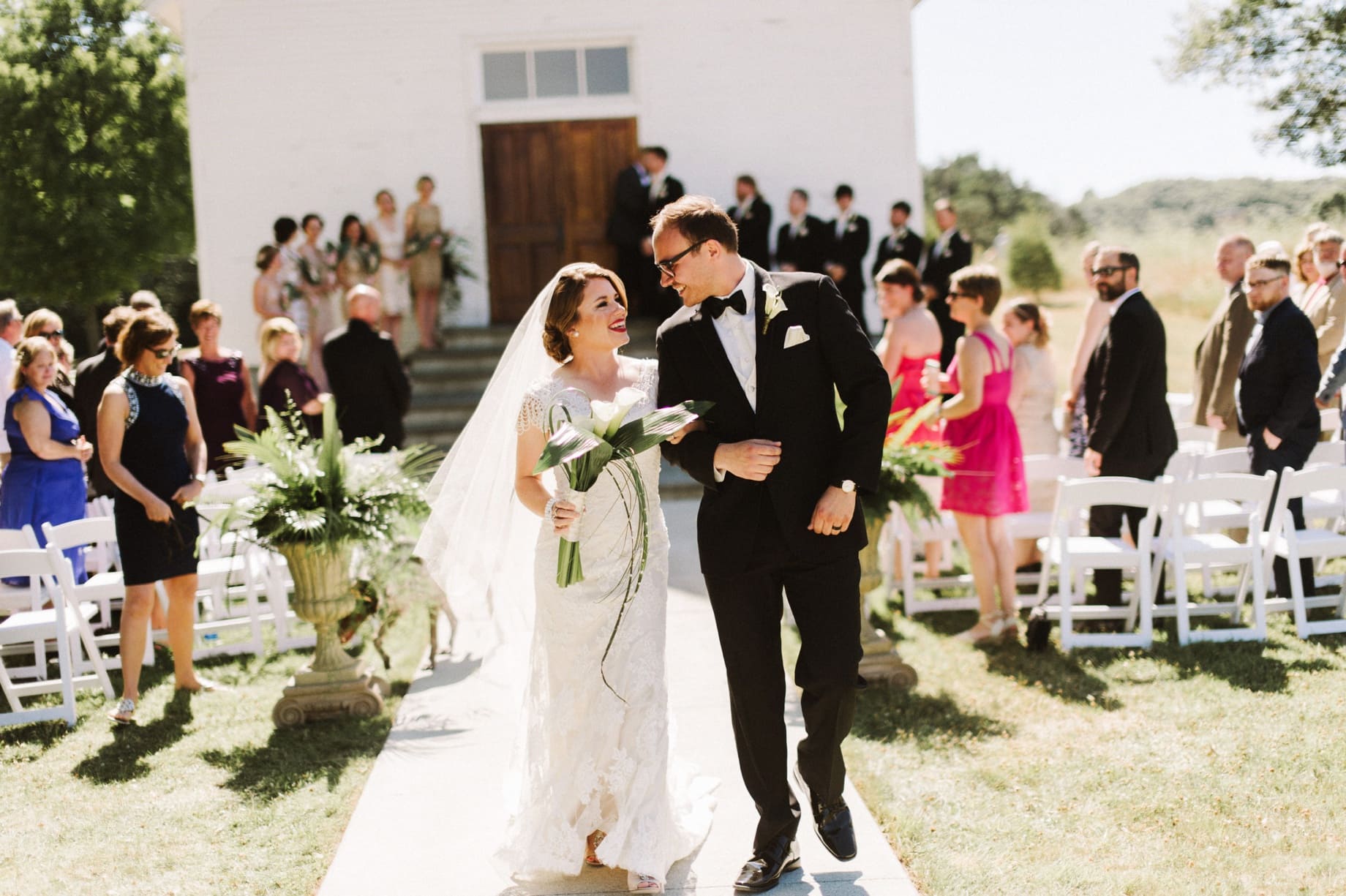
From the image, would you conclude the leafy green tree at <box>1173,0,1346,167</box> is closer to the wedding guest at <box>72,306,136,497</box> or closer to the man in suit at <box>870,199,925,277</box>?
the man in suit at <box>870,199,925,277</box>

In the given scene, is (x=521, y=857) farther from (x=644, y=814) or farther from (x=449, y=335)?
(x=449, y=335)

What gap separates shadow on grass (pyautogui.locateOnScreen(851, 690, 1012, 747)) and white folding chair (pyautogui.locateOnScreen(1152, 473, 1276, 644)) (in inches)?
65.1

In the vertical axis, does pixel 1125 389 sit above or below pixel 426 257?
below

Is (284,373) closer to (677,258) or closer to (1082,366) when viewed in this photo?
(677,258)

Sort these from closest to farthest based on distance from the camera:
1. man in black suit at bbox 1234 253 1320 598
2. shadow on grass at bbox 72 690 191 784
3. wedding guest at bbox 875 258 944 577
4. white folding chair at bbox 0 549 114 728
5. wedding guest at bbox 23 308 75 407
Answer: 1. shadow on grass at bbox 72 690 191 784
2. white folding chair at bbox 0 549 114 728
3. man in black suit at bbox 1234 253 1320 598
4. wedding guest at bbox 875 258 944 577
5. wedding guest at bbox 23 308 75 407

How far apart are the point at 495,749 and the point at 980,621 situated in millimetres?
3005

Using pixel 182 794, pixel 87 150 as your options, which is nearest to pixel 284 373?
pixel 182 794

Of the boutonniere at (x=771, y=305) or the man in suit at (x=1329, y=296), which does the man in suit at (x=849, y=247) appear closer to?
the man in suit at (x=1329, y=296)

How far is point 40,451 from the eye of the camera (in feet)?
23.8

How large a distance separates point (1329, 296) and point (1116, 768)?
17.7ft

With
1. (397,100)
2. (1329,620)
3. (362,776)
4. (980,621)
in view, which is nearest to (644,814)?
(362,776)

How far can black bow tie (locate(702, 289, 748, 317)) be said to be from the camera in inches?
156

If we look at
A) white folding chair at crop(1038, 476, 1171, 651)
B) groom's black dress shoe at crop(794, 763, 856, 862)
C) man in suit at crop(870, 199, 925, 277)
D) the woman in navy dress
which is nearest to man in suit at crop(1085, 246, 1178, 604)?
white folding chair at crop(1038, 476, 1171, 651)

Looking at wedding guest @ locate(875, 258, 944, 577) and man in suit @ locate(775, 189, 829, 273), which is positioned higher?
man in suit @ locate(775, 189, 829, 273)
